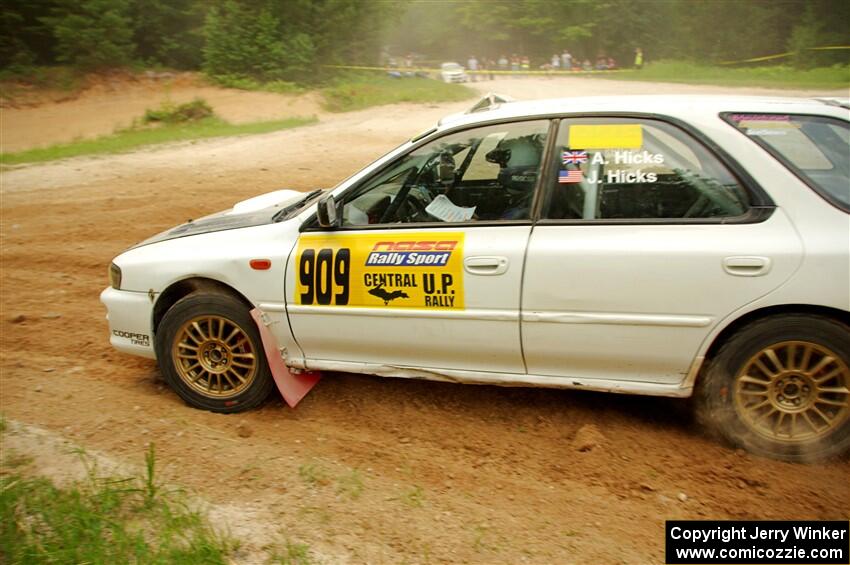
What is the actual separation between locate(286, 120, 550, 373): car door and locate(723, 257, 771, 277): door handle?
37.6 inches

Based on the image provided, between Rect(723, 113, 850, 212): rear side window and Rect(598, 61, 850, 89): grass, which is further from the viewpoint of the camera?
Rect(598, 61, 850, 89): grass

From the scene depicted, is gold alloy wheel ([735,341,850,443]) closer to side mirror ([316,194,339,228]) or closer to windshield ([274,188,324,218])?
side mirror ([316,194,339,228])

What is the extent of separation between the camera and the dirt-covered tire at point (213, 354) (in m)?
4.28

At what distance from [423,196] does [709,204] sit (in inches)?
58.5

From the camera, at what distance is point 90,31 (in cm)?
2452

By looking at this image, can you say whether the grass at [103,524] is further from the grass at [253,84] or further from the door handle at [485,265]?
the grass at [253,84]

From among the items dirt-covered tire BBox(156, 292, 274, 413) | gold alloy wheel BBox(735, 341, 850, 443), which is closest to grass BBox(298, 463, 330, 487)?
dirt-covered tire BBox(156, 292, 274, 413)

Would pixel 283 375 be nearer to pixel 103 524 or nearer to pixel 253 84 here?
pixel 103 524

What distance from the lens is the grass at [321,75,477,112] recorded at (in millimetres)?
24812

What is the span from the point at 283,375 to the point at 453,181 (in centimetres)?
149

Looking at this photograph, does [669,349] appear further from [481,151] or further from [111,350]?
[111,350]

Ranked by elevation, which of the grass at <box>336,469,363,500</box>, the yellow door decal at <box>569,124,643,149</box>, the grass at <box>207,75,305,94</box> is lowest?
the grass at <box>336,469,363,500</box>

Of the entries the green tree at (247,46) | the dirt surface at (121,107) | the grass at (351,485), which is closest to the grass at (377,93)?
the dirt surface at (121,107)

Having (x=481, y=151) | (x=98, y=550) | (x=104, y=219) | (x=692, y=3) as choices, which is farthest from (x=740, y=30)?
(x=98, y=550)
